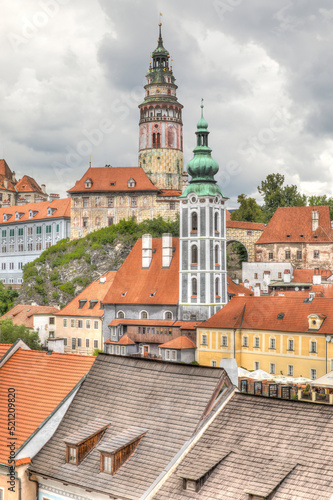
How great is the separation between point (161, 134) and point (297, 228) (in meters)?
23.5

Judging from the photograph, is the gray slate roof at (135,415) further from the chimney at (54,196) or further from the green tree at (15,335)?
the chimney at (54,196)

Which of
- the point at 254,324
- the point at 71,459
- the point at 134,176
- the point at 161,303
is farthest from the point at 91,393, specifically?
the point at 134,176

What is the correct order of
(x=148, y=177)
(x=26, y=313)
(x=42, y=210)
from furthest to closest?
(x=42, y=210) < (x=148, y=177) < (x=26, y=313)

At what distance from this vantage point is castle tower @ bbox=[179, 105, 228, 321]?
193 ft

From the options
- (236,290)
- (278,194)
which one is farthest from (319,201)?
(236,290)

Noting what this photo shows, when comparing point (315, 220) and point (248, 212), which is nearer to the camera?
point (315, 220)

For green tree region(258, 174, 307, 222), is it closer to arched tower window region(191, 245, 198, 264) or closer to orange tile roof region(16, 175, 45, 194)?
arched tower window region(191, 245, 198, 264)

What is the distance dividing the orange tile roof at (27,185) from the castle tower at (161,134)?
138ft

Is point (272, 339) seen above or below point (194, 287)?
below

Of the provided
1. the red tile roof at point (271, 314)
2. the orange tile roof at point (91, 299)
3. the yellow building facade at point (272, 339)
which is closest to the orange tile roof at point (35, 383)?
the yellow building facade at point (272, 339)

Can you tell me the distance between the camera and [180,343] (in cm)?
5453

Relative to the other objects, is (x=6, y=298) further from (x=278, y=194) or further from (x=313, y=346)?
(x=313, y=346)

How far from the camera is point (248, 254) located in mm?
80812

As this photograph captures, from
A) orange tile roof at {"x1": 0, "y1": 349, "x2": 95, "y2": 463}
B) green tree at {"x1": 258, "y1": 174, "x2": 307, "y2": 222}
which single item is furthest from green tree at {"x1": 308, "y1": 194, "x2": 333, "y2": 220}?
orange tile roof at {"x1": 0, "y1": 349, "x2": 95, "y2": 463}
